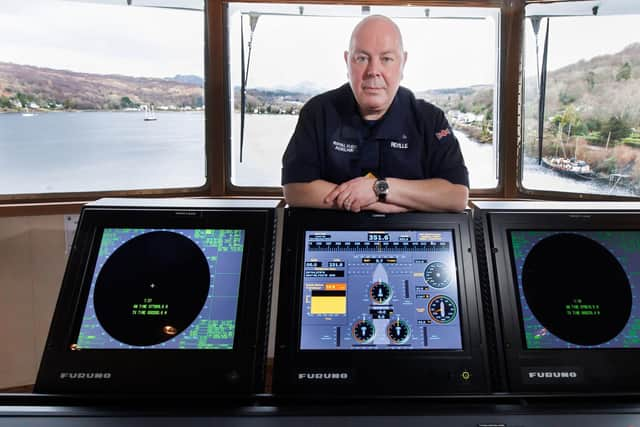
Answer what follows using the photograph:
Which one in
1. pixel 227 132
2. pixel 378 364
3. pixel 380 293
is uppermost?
pixel 227 132

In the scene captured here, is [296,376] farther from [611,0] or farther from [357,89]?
[611,0]

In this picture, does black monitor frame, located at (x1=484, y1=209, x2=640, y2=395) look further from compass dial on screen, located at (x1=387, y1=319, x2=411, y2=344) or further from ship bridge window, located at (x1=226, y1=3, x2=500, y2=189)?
ship bridge window, located at (x1=226, y1=3, x2=500, y2=189)

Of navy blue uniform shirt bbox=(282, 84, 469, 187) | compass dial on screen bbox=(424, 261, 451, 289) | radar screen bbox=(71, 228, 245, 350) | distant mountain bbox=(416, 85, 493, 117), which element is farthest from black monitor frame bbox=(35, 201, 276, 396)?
distant mountain bbox=(416, 85, 493, 117)

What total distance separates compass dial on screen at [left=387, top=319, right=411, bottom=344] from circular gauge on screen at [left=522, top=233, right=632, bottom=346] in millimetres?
240

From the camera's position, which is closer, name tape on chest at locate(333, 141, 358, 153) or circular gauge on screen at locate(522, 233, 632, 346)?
circular gauge on screen at locate(522, 233, 632, 346)

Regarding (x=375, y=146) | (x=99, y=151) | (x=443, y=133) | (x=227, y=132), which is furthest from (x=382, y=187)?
(x=99, y=151)

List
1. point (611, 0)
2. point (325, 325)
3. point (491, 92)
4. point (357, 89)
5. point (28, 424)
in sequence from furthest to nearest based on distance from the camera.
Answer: point (491, 92) → point (611, 0) → point (357, 89) → point (325, 325) → point (28, 424)

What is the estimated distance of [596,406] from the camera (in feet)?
3.08

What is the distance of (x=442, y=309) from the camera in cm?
102

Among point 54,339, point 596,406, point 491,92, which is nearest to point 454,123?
point 491,92

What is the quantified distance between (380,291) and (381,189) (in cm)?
59

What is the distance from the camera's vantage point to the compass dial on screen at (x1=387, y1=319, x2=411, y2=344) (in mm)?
998

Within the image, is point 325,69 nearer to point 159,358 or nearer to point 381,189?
point 381,189

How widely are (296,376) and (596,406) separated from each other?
530mm
